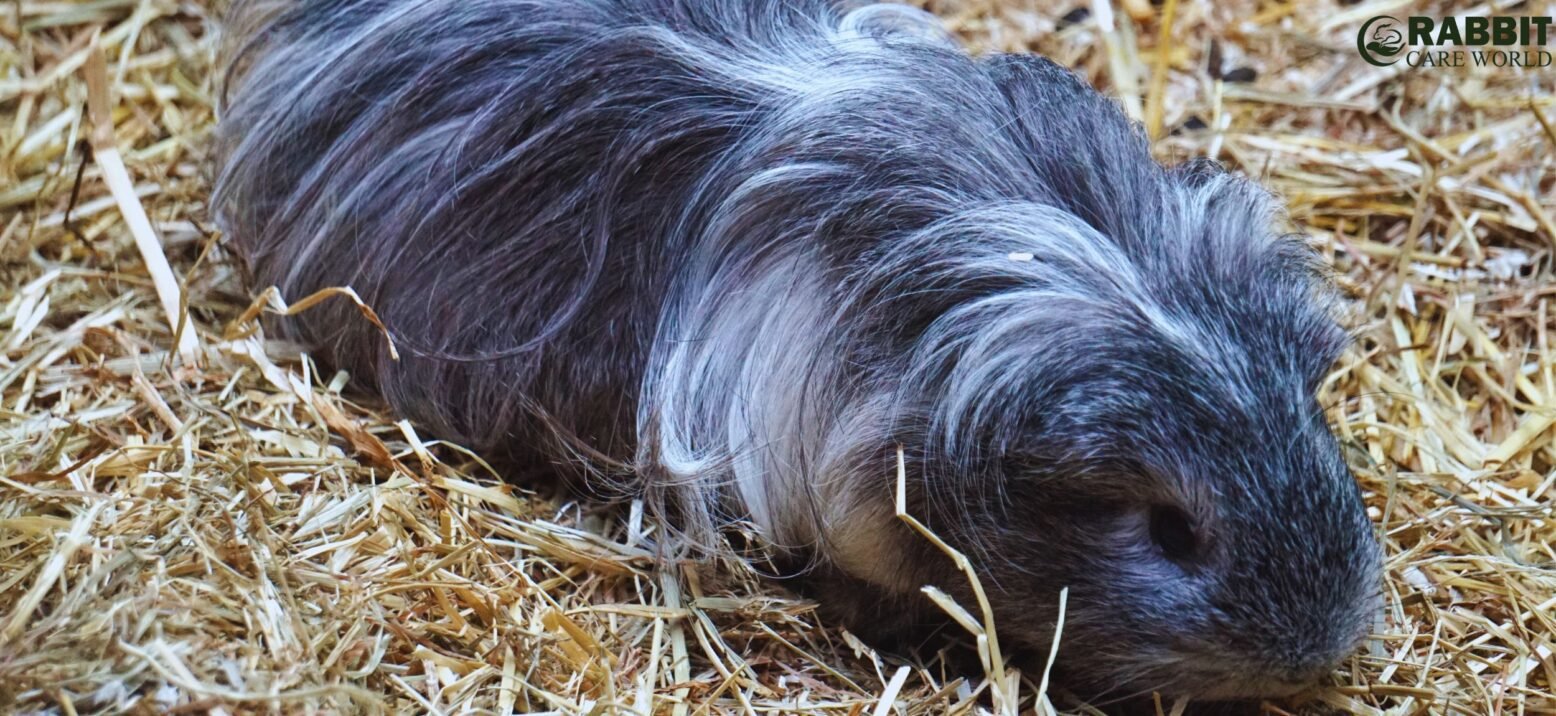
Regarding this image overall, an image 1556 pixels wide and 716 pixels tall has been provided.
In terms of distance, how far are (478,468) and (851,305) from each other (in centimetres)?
100

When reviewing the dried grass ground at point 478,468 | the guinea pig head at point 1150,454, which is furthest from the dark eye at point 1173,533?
the dried grass ground at point 478,468

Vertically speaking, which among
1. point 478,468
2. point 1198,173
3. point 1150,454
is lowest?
point 478,468

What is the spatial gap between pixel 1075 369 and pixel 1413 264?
1655 millimetres

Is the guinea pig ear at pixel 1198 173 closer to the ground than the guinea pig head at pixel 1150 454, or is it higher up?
higher up

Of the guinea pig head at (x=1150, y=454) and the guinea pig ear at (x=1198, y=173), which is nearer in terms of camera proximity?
the guinea pig head at (x=1150, y=454)

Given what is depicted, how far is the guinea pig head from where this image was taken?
2.20 meters

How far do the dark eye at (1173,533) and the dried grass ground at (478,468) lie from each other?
345 mm

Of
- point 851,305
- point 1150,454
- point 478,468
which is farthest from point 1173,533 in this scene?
point 478,468

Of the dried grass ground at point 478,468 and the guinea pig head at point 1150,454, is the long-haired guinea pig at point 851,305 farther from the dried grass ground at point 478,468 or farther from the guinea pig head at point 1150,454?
the dried grass ground at point 478,468

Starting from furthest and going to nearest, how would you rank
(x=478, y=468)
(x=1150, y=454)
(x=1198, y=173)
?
(x=478, y=468), (x=1198, y=173), (x=1150, y=454)

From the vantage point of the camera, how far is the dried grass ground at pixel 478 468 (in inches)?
87.0

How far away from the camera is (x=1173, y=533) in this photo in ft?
7.47

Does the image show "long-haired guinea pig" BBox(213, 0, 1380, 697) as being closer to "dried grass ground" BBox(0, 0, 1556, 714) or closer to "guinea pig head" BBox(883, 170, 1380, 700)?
"guinea pig head" BBox(883, 170, 1380, 700)

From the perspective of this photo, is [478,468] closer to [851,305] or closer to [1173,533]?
[851,305]
